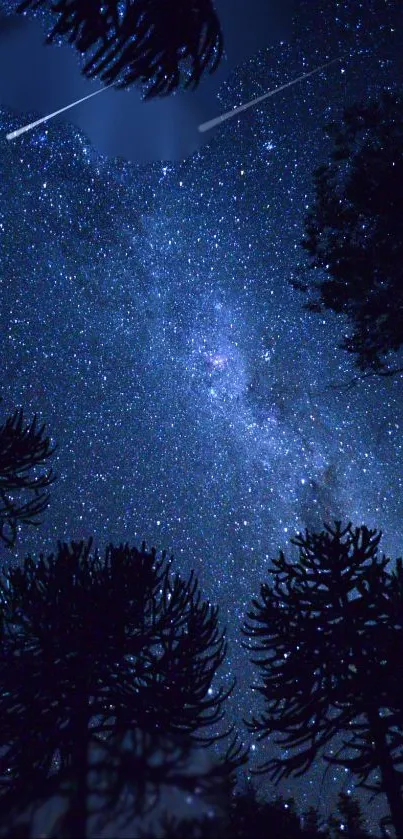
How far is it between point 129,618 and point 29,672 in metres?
1.34

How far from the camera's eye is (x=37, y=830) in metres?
1.84

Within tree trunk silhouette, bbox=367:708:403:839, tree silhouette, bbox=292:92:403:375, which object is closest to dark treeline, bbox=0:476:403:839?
tree trunk silhouette, bbox=367:708:403:839

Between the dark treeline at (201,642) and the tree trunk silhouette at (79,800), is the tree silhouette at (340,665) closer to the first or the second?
the dark treeline at (201,642)

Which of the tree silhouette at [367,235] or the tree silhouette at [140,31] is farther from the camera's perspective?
the tree silhouette at [367,235]

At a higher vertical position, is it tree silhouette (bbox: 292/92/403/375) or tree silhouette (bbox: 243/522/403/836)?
tree silhouette (bbox: 292/92/403/375)

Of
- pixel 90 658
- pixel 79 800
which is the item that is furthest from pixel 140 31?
pixel 90 658

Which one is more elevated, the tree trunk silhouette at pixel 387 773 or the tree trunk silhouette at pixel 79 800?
the tree trunk silhouette at pixel 387 773

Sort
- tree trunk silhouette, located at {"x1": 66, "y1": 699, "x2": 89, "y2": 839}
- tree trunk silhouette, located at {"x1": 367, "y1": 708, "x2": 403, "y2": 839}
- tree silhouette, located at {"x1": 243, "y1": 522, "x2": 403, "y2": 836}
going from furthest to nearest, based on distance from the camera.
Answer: tree silhouette, located at {"x1": 243, "y1": 522, "x2": 403, "y2": 836} → tree trunk silhouette, located at {"x1": 367, "y1": 708, "x2": 403, "y2": 839} → tree trunk silhouette, located at {"x1": 66, "y1": 699, "x2": 89, "y2": 839}

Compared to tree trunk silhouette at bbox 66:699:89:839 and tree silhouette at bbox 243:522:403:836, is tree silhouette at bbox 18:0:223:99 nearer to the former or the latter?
tree trunk silhouette at bbox 66:699:89:839

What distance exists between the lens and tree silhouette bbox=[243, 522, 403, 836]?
22.6 ft

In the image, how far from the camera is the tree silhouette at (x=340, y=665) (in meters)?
6.90

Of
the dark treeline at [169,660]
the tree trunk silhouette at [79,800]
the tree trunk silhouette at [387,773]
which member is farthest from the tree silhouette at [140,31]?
the tree trunk silhouette at [387,773]

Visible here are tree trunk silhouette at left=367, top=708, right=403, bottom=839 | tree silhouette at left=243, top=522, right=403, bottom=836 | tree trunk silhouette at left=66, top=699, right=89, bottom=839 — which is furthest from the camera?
tree silhouette at left=243, top=522, right=403, bottom=836

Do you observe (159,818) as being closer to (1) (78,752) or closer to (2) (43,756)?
(1) (78,752)
